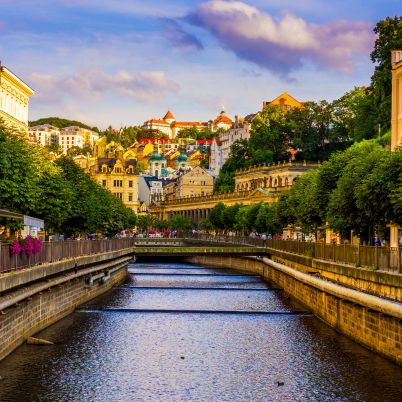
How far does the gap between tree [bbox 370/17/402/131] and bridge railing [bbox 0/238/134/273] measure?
3519 centimetres

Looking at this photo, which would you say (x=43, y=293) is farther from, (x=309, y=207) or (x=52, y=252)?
(x=309, y=207)

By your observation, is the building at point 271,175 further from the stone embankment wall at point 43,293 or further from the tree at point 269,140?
the stone embankment wall at point 43,293

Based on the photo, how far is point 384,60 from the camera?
9519cm

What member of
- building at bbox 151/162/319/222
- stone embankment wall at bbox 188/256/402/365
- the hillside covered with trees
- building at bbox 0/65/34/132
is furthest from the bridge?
the hillside covered with trees

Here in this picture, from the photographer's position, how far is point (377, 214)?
141 feet

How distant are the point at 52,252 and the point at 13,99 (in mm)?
53808

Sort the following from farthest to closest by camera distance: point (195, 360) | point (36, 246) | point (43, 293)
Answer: point (43, 293) < point (36, 246) < point (195, 360)

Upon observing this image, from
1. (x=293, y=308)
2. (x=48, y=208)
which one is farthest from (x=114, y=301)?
(x=293, y=308)

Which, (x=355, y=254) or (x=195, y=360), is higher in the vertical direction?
(x=355, y=254)

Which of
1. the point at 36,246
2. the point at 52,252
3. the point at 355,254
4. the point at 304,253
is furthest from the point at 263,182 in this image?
the point at 36,246

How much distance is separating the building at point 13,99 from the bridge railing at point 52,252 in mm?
23632

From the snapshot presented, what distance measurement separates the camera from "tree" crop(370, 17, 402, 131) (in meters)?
91.7

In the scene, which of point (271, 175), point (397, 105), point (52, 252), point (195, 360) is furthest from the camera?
point (271, 175)

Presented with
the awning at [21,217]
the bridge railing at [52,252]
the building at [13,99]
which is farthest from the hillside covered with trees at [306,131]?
the awning at [21,217]
